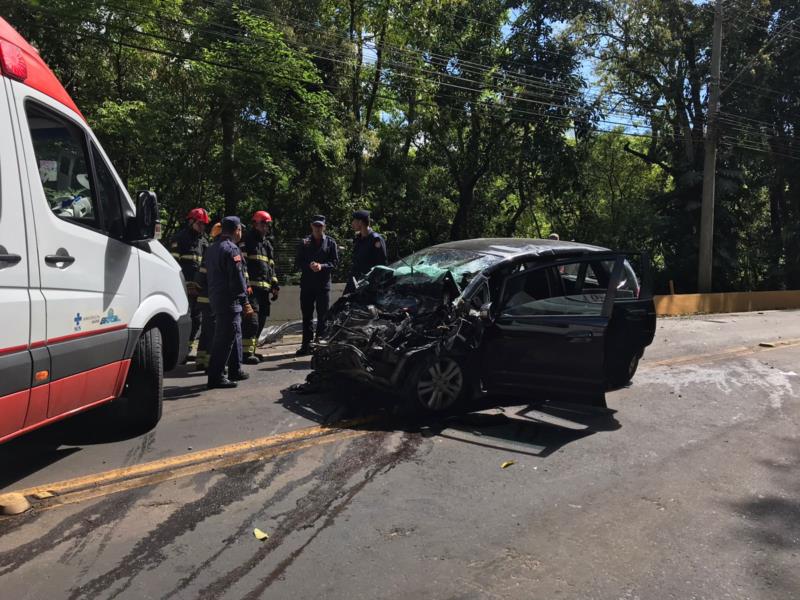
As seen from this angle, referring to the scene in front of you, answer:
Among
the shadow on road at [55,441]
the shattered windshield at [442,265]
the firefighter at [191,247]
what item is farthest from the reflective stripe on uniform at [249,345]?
the shadow on road at [55,441]

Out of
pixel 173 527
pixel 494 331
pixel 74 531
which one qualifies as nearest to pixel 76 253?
pixel 74 531

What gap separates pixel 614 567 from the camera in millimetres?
3004

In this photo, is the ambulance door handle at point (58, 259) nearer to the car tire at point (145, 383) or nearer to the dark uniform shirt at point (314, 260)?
the car tire at point (145, 383)

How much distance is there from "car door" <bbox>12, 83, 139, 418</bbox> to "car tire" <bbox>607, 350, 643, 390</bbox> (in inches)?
166

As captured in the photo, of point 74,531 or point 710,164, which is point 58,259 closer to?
point 74,531

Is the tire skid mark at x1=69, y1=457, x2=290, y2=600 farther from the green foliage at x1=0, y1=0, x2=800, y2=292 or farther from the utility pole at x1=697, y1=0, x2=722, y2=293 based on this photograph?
the utility pole at x1=697, y1=0, x2=722, y2=293

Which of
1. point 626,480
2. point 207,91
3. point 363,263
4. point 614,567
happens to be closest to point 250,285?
point 363,263

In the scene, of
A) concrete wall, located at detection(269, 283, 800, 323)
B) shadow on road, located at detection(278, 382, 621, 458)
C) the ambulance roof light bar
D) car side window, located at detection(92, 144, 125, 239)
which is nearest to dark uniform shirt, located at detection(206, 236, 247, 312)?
shadow on road, located at detection(278, 382, 621, 458)

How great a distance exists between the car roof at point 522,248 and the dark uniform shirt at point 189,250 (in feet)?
11.1

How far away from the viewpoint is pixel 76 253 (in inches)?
138

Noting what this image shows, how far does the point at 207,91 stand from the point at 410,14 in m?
10.2

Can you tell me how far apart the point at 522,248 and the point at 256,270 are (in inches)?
131

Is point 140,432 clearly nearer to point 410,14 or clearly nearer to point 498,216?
point 410,14

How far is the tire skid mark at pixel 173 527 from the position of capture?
2686mm
